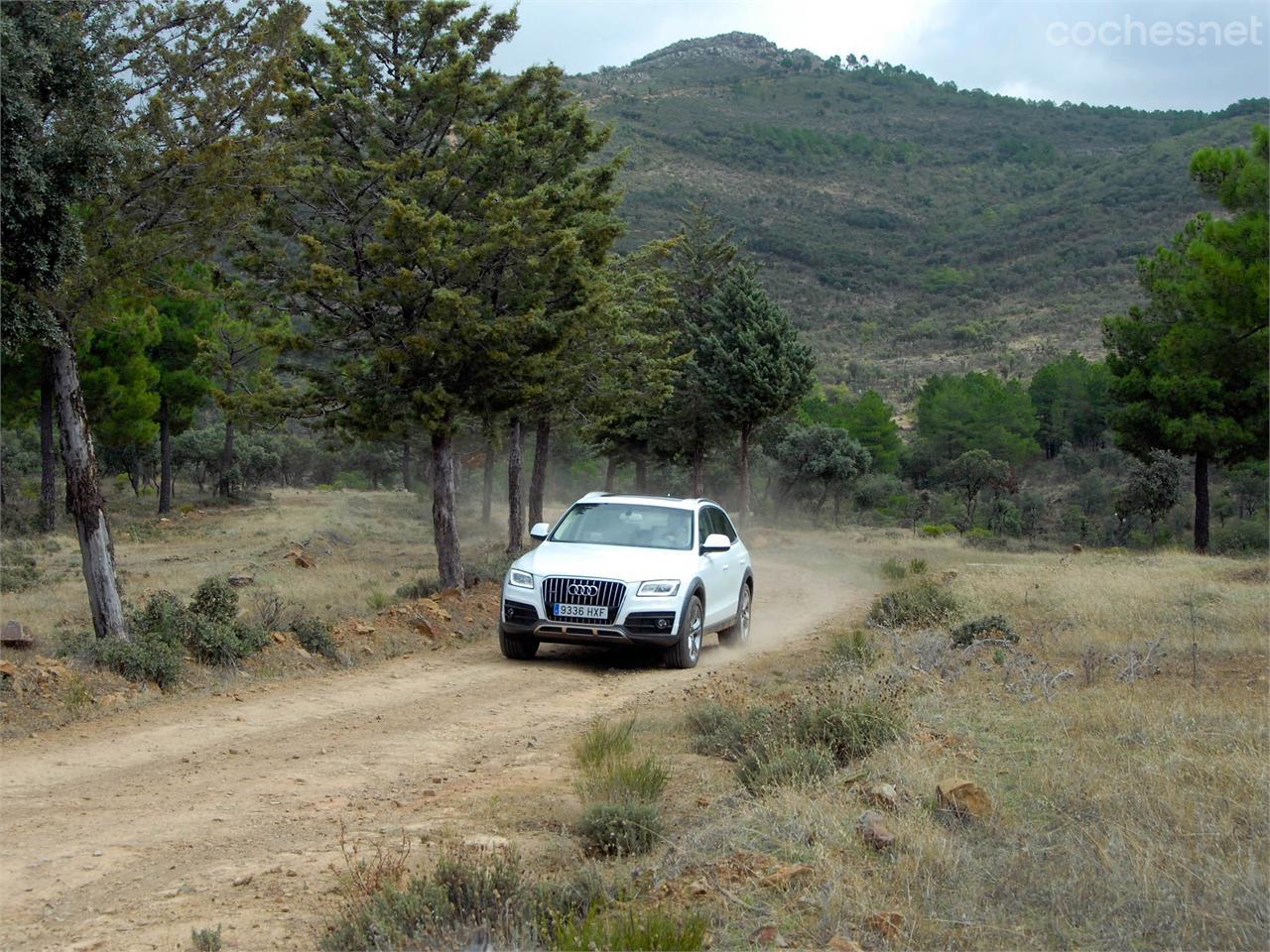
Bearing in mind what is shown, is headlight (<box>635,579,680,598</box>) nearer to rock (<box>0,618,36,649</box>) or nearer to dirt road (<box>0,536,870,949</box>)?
dirt road (<box>0,536,870,949</box>)

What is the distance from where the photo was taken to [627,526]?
13.6 meters

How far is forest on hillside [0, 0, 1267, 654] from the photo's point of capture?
11.6 m

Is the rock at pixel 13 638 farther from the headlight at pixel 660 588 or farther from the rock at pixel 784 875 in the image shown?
the rock at pixel 784 875

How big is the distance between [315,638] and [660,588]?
4053mm

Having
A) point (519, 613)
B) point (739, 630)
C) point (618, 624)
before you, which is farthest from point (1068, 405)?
point (519, 613)

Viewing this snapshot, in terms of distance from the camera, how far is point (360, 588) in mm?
23469

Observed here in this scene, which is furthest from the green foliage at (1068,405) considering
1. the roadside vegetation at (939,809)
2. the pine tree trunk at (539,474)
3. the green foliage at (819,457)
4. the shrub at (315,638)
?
the shrub at (315,638)

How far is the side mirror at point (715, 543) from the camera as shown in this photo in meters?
13.1

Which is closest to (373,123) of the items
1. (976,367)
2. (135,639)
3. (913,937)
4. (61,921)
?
(135,639)

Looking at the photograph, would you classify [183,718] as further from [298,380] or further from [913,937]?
[298,380]

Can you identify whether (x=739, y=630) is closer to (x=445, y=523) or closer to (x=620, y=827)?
(x=445, y=523)

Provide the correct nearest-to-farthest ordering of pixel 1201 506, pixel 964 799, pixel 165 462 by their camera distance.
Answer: pixel 964 799
pixel 1201 506
pixel 165 462

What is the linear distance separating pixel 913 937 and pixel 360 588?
20.2 m

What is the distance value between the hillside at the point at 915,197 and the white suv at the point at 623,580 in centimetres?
4929
